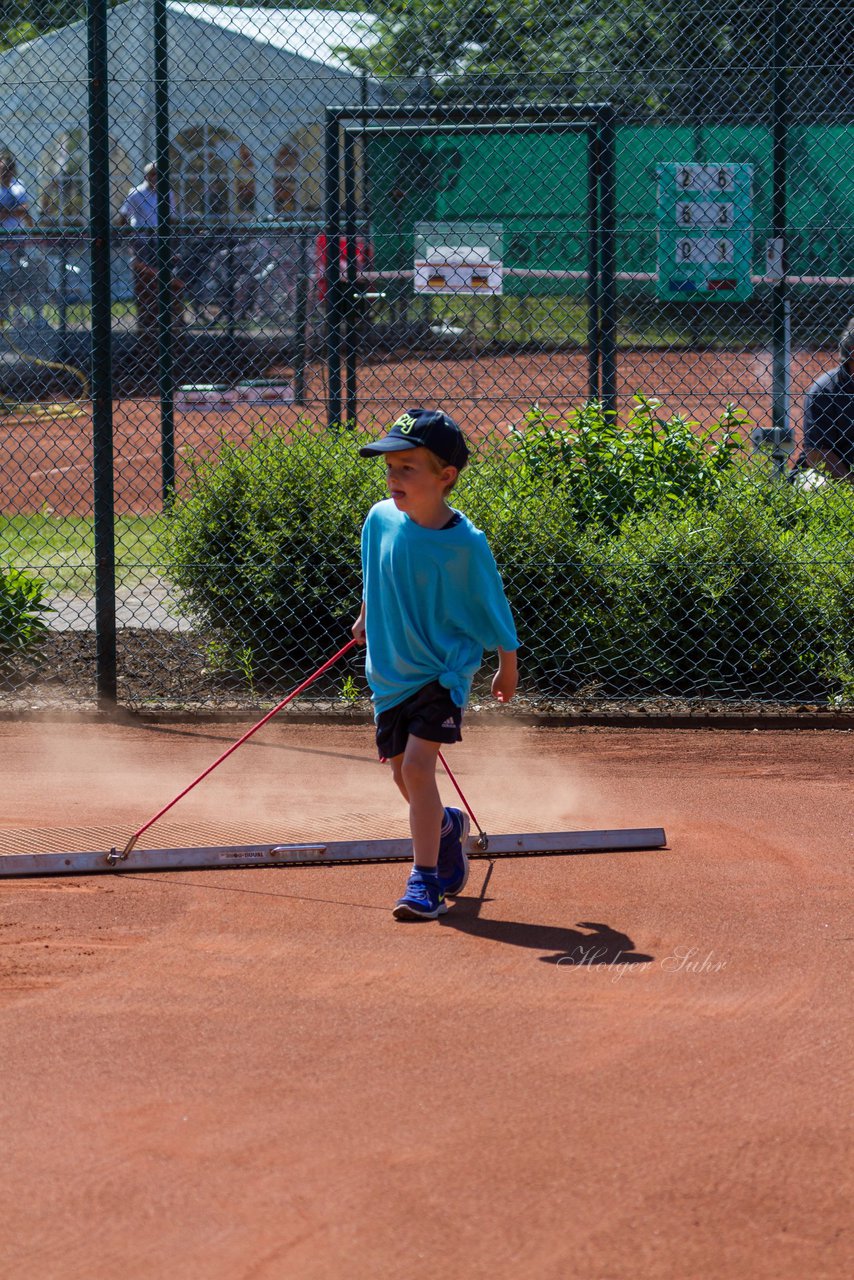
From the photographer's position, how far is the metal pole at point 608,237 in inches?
255

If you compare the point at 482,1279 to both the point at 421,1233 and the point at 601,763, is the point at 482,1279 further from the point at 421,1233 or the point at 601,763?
the point at 601,763

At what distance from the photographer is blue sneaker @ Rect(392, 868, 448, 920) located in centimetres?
392

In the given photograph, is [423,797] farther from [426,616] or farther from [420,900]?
[426,616]

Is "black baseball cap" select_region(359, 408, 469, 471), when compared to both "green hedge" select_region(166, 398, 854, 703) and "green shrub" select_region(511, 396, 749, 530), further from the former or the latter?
"green shrub" select_region(511, 396, 749, 530)

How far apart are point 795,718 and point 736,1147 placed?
360 cm

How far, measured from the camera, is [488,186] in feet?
22.3

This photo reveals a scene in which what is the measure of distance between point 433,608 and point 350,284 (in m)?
3.45

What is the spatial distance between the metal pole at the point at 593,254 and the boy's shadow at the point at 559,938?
3.21 metres

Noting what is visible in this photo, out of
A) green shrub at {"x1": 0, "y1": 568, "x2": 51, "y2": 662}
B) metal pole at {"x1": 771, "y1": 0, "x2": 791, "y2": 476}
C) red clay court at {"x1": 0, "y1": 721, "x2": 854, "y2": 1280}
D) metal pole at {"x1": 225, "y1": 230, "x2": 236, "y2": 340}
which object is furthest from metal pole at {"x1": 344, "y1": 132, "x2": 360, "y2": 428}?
red clay court at {"x1": 0, "y1": 721, "x2": 854, "y2": 1280}

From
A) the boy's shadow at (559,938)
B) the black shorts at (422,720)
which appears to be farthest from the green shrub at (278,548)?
the boy's shadow at (559,938)

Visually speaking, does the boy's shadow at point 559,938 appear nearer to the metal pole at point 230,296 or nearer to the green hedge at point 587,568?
the green hedge at point 587,568

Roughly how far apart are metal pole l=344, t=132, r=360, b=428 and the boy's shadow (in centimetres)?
344

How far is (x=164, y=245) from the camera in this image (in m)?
6.67

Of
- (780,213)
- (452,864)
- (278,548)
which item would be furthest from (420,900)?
(780,213)
